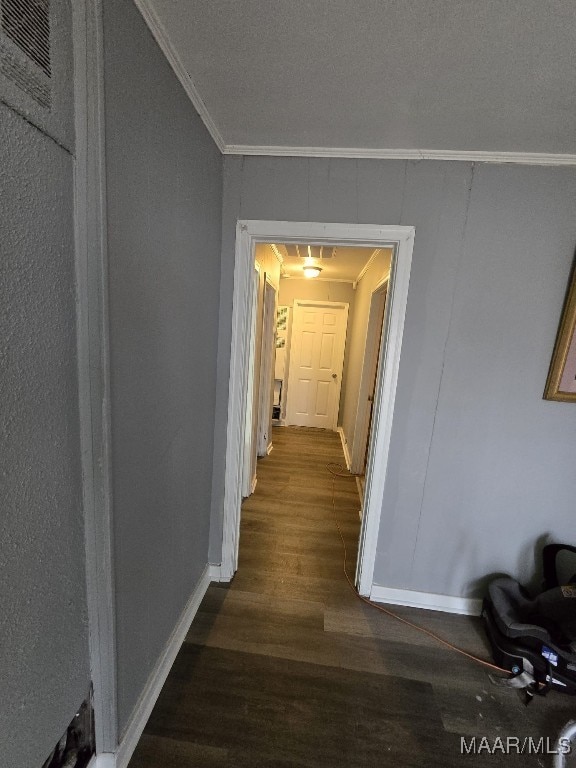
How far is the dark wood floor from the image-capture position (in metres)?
1.16

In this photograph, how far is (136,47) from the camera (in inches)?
34.7

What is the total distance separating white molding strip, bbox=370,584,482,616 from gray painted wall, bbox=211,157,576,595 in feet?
0.20

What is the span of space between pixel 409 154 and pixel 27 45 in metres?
1.44

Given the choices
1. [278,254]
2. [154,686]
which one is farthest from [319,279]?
[154,686]

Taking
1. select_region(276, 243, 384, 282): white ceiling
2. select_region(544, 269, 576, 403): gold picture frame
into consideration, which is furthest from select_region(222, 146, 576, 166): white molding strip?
select_region(276, 243, 384, 282): white ceiling

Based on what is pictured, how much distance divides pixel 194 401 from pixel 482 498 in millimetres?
1575

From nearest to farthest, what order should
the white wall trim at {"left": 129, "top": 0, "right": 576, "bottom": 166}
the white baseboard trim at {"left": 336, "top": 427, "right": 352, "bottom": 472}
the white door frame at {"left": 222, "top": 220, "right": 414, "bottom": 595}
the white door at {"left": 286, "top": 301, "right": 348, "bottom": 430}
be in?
the white wall trim at {"left": 129, "top": 0, "right": 576, "bottom": 166} → the white door frame at {"left": 222, "top": 220, "right": 414, "bottom": 595} → the white baseboard trim at {"left": 336, "top": 427, "right": 352, "bottom": 472} → the white door at {"left": 286, "top": 301, "right": 348, "bottom": 430}

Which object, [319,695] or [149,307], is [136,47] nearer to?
[149,307]

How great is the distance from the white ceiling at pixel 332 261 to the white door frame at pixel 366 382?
0.45 meters

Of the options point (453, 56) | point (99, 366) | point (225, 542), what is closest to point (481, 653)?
point (225, 542)

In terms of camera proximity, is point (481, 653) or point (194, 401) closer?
point (194, 401)

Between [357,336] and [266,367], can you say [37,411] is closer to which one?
[266,367]

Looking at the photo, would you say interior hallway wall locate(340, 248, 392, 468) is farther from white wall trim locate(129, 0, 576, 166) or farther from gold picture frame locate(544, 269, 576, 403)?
gold picture frame locate(544, 269, 576, 403)

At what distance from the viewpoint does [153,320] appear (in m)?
1.07
